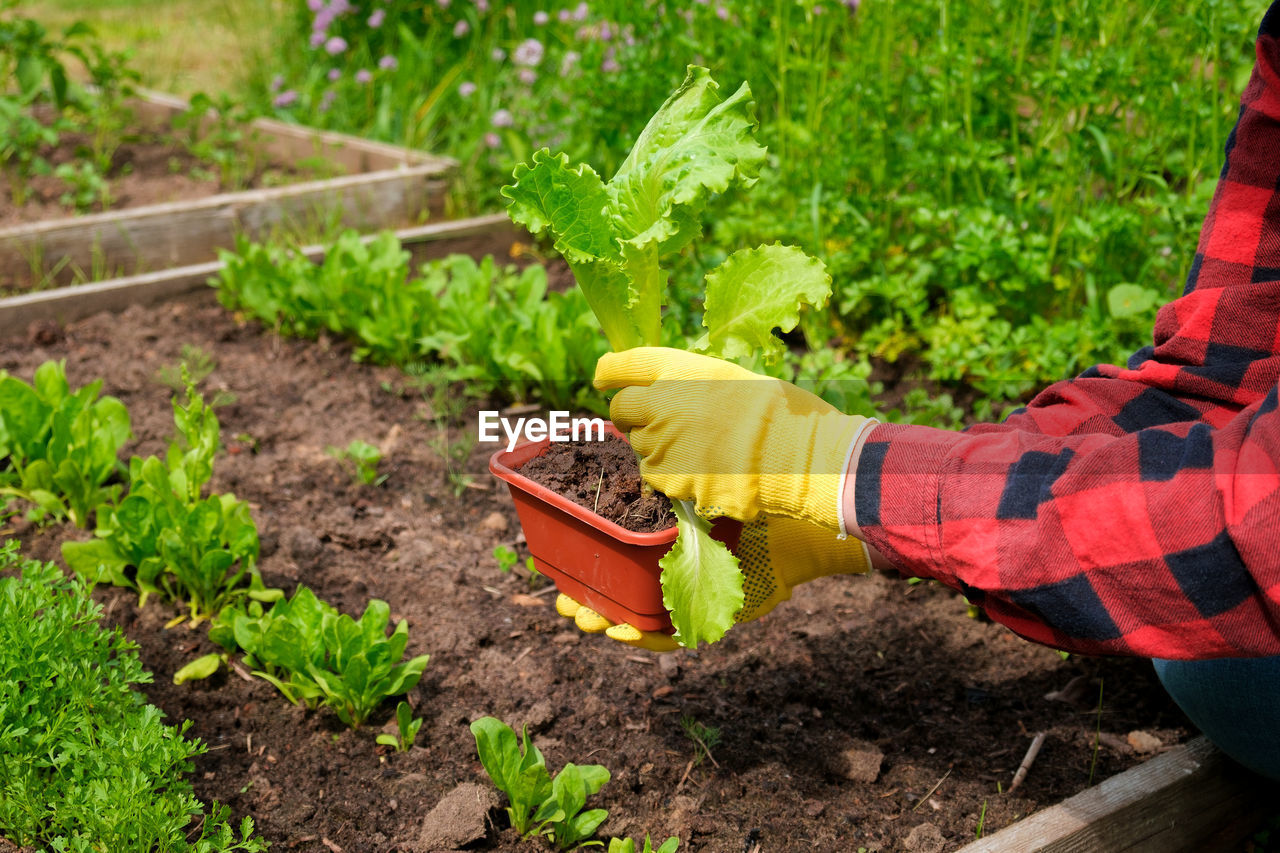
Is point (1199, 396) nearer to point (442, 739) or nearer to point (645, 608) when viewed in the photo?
point (645, 608)

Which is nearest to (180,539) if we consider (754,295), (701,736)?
(701,736)

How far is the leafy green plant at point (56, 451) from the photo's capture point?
228 cm

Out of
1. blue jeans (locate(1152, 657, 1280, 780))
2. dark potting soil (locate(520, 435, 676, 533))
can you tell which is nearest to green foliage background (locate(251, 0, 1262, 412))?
blue jeans (locate(1152, 657, 1280, 780))

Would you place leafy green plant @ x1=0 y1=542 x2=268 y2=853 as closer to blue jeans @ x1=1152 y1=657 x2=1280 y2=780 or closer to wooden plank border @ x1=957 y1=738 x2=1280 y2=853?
wooden plank border @ x1=957 y1=738 x2=1280 y2=853

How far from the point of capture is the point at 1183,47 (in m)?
2.85

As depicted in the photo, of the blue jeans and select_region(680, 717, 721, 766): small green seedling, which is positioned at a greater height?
the blue jeans

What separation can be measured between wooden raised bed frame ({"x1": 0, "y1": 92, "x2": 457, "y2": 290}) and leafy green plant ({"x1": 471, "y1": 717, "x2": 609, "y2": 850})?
2.75 m

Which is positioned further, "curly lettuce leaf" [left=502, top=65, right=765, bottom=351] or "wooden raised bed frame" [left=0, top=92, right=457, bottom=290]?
"wooden raised bed frame" [left=0, top=92, right=457, bottom=290]

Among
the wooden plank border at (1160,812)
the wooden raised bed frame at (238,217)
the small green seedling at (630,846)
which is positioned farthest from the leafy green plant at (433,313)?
the wooden plank border at (1160,812)

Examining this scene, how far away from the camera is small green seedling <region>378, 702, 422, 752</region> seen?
180 cm

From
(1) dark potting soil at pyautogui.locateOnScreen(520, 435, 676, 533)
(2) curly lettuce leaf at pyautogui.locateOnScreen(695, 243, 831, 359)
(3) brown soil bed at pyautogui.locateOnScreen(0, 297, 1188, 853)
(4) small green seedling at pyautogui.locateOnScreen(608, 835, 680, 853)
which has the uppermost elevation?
(2) curly lettuce leaf at pyautogui.locateOnScreen(695, 243, 831, 359)

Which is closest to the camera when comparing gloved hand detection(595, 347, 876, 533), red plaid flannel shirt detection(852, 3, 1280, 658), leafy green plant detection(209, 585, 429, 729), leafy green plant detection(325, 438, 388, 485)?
red plaid flannel shirt detection(852, 3, 1280, 658)

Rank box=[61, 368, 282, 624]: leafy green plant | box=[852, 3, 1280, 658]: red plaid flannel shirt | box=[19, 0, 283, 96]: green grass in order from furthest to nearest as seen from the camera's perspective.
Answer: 1. box=[19, 0, 283, 96]: green grass
2. box=[61, 368, 282, 624]: leafy green plant
3. box=[852, 3, 1280, 658]: red plaid flannel shirt

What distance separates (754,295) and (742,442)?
0.33m
